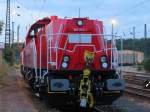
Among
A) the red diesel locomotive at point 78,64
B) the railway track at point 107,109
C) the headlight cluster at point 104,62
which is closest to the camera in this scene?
the red diesel locomotive at point 78,64

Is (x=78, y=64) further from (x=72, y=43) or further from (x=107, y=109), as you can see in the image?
(x=107, y=109)

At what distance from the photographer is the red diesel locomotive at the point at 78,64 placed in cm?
1499

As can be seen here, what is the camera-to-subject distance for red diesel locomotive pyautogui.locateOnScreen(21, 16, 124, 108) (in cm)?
1499

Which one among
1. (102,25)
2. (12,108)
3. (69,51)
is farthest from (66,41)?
(12,108)

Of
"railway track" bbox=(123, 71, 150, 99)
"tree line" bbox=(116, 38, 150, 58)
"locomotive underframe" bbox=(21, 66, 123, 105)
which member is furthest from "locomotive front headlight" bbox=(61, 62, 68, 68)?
"tree line" bbox=(116, 38, 150, 58)

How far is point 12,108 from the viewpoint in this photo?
1667 cm

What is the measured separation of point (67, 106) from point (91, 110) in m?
1.02

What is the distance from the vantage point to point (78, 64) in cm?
1573

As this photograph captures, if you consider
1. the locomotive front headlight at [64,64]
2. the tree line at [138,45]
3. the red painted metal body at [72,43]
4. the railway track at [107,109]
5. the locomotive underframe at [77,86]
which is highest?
the tree line at [138,45]

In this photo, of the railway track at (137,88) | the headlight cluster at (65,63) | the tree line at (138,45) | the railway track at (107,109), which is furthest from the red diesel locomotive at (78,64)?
the tree line at (138,45)

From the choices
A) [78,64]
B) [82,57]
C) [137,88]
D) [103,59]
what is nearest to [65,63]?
[78,64]

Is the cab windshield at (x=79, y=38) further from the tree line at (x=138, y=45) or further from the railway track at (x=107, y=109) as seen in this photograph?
the tree line at (x=138, y=45)

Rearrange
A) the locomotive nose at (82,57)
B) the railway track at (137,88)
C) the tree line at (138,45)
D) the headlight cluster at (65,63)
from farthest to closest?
the tree line at (138,45)
the railway track at (137,88)
the locomotive nose at (82,57)
the headlight cluster at (65,63)

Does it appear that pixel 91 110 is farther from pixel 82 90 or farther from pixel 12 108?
pixel 12 108
